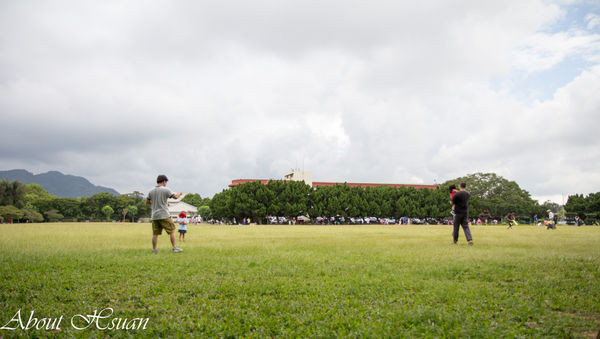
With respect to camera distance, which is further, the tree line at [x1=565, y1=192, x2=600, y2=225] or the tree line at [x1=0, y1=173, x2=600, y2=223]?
the tree line at [x1=565, y1=192, x2=600, y2=225]

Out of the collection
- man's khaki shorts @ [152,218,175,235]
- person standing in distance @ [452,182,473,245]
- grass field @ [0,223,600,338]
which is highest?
person standing in distance @ [452,182,473,245]

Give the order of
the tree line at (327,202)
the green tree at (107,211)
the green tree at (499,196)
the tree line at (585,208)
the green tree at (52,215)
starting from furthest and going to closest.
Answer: the green tree at (107,211) → the green tree at (52,215) → the green tree at (499,196) → the tree line at (585,208) → the tree line at (327,202)

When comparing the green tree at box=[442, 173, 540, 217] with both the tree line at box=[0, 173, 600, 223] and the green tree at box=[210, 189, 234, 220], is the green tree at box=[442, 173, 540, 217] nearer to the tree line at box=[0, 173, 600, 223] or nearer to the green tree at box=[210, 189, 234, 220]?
the tree line at box=[0, 173, 600, 223]

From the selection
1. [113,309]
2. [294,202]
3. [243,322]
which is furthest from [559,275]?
[294,202]

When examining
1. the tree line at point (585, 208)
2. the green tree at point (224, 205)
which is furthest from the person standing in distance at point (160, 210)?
Result: the tree line at point (585, 208)

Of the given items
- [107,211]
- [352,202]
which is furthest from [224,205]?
[107,211]

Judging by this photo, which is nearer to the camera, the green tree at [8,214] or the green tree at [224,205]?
the green tree at [8,214]

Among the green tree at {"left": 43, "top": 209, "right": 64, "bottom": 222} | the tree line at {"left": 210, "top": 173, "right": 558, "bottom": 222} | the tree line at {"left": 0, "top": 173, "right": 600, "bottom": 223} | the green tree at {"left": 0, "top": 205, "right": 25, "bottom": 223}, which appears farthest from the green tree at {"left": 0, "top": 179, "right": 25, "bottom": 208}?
the tree line at {"left": 210, "top": 173, "right": 558, "bottom": 222}

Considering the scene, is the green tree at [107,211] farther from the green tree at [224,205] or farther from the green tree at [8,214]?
the green tree at [224,205]

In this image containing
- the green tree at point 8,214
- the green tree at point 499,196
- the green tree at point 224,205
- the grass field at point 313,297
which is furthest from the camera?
the green tree at point 499,196

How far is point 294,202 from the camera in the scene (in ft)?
223

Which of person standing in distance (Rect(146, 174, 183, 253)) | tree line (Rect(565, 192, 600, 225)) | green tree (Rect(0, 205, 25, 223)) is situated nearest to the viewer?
person standing in distance (Rect(146, 174, 183, 253))

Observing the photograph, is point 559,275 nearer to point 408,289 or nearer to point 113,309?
point 408,289

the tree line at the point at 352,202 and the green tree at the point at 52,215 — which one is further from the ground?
the tree line at the point at 352,202
